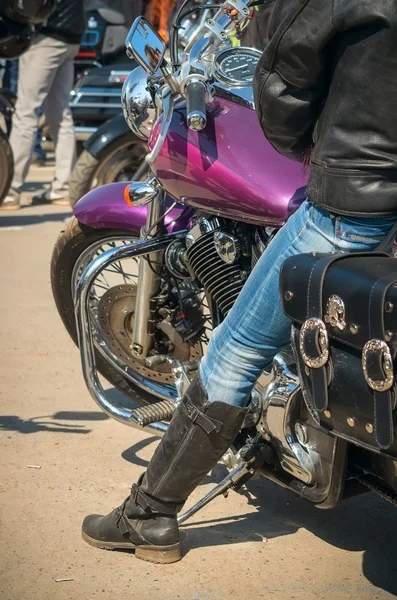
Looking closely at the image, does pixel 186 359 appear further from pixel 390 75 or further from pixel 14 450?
pixel 390 75

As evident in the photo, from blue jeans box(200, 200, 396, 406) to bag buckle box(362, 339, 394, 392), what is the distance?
32 centimetres

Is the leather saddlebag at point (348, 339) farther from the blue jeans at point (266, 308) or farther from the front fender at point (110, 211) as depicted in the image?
the front fender at point (110, 211)

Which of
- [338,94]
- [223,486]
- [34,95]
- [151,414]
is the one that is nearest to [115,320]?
[151,414]

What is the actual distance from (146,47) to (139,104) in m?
0.26

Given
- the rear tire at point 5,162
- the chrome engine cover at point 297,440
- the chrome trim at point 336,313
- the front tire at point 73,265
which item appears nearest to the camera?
the chrome trim at point 336,313

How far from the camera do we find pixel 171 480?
261cm

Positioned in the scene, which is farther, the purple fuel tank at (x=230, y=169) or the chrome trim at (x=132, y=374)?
the chrome trim at (x=132, y=374)

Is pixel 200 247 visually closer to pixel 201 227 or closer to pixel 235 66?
pixel 201 227

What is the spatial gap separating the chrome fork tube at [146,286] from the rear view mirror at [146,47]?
44 cm

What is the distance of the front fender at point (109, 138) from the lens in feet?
21.9

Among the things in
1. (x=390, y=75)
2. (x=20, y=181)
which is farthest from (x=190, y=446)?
(x=20, y=181)

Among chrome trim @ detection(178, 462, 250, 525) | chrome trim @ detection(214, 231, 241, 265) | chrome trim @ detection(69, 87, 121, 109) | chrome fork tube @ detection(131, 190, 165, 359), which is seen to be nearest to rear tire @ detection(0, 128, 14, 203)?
chrome trim @ detection(69, 87, 121, 109)

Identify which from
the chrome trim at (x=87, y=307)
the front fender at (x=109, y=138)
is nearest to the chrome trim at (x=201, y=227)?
the chrome trim at (x=87, y=307)

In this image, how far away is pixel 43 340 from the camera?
4645 mm
